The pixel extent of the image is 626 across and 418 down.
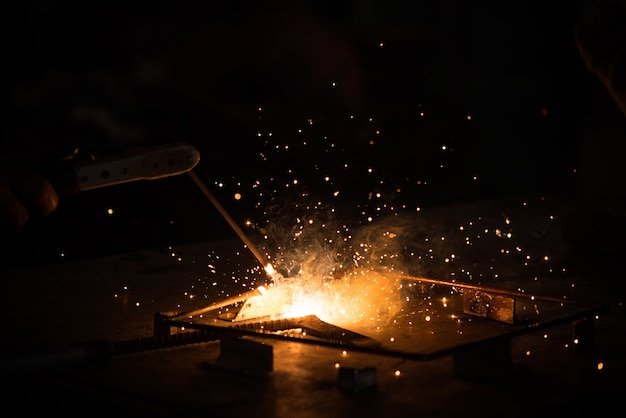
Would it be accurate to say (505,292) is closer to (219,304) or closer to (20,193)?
(219,304)

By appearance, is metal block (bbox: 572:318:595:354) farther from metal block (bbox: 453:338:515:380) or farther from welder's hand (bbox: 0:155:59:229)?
welder's hand (bbox: 0:155:59:229)

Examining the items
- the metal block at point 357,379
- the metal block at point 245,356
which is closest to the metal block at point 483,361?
the metal block at point 357,379

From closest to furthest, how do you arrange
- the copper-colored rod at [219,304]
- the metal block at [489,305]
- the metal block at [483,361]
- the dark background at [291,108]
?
Result: the metal block at [483,361] < the copper-colored rod at [219,304] < the metal block at [489,305] < the dark background at [291,108]

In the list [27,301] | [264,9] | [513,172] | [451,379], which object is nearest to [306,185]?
[264,9]

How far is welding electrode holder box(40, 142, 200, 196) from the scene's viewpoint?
11.8 ft

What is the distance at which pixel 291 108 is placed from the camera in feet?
22.4

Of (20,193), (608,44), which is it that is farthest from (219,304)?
(608,44)

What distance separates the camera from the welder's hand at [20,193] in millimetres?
3537

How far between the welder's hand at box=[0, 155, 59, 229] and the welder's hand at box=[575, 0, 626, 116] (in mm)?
2453

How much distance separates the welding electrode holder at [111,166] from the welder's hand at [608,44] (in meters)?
2.02

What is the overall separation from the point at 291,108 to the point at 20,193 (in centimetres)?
341

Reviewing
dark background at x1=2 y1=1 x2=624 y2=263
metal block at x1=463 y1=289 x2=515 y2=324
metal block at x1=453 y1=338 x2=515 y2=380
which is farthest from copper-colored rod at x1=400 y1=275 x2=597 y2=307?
dark background at x1=2 y1=1 x2=624 y2=263

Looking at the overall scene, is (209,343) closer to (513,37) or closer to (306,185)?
(306,185)

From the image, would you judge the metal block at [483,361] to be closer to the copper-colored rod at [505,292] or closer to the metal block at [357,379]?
the metal block at [357,379]
